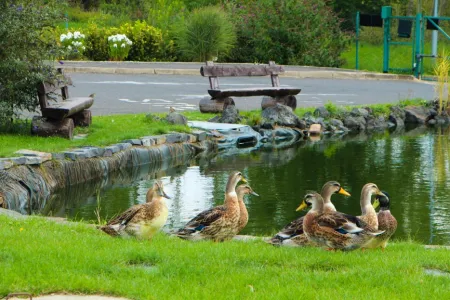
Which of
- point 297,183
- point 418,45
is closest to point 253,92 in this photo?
point 297,183

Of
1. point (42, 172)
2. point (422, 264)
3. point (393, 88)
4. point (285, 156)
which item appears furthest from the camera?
point (393, 88)

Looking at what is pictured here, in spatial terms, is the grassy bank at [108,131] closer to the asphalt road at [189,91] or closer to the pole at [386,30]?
the asphalt road at [189,91]

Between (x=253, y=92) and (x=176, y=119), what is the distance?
3351 millimetres

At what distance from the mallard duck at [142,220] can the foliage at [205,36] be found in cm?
2672

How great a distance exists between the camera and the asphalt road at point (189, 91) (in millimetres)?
23970

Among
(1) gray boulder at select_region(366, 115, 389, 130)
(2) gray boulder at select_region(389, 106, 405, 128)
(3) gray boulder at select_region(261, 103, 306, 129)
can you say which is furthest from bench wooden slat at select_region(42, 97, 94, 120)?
(2) gray boulder at select_region(389, 106, 405, 128)

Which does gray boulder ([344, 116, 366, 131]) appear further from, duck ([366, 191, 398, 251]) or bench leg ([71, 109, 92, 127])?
duck ([366, 191, 398, 251])

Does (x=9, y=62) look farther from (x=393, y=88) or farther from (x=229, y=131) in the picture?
(x=393, y=88)

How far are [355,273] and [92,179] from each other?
8898 millimetres

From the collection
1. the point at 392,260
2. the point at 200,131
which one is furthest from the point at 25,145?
the point at 392,260

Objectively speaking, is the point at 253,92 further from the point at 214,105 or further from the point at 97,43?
the point at 97,43

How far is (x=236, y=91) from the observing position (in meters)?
22.5

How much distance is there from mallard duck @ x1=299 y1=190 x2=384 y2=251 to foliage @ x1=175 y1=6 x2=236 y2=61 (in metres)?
27.3

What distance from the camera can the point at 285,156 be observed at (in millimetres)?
20000
